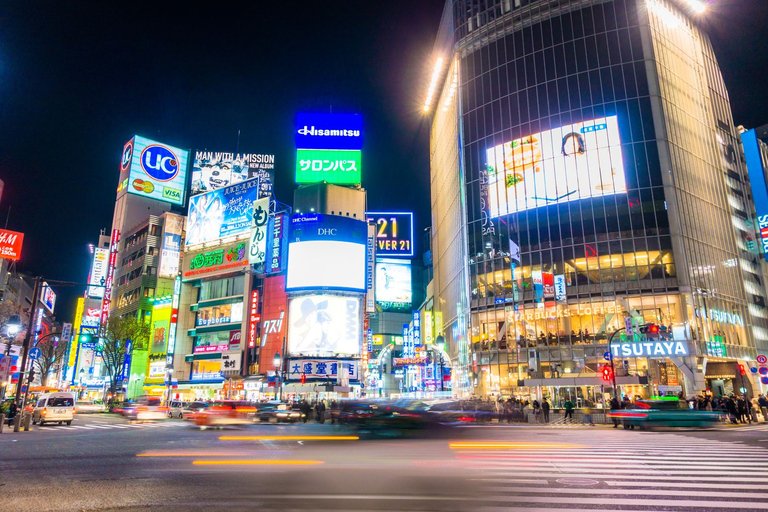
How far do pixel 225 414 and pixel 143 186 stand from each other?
84.7 meters

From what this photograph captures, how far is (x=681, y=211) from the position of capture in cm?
5075

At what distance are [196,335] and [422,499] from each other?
72991 millimetres

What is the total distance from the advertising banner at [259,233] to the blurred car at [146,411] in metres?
31.4

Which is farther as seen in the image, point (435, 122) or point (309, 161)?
point (435, 122)

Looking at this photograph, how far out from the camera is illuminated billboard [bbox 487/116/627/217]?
53.6 meters

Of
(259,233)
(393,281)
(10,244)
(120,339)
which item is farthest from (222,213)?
(393,281)

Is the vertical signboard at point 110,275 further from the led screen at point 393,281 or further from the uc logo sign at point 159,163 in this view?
the led screen at point 393,281

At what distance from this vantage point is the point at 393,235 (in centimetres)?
9644

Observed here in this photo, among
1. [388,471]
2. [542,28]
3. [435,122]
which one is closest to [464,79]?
[542,28]

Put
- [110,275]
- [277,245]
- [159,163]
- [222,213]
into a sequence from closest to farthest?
[277,245] → [222,213] → [110,275] → [159,163]

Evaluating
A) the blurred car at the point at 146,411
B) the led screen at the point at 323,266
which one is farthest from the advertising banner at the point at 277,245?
the blurred car at the point at 146,411

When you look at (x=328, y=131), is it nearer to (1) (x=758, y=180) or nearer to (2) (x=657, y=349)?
(2) (x=657, y=349)

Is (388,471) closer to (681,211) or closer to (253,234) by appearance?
(681,211)

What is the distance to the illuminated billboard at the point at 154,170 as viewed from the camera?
99250 mm
